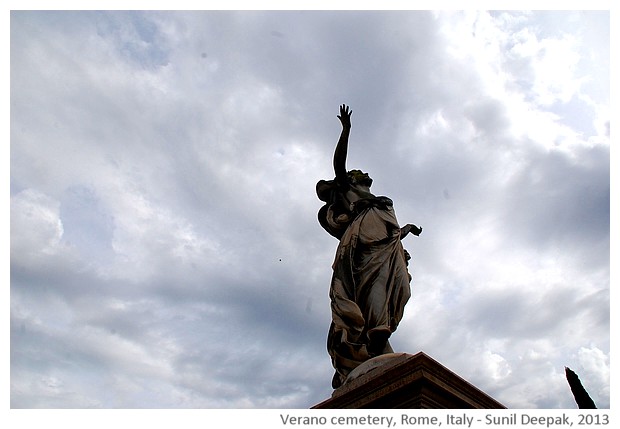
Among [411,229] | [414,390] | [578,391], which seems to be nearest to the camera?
[414,390]

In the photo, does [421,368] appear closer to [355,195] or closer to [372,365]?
[372,365]

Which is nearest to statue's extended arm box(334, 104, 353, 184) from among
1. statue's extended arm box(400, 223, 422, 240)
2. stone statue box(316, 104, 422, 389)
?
stone statue box(316, 104, 422, 389)

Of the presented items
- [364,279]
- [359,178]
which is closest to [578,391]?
[364,279]

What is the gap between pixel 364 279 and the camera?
6.47 meters

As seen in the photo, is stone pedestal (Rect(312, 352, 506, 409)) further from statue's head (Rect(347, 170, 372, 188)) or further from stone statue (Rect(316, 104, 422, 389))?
statue's head (Rect(347, 170, 372, 188))

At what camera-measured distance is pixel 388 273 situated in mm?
6535

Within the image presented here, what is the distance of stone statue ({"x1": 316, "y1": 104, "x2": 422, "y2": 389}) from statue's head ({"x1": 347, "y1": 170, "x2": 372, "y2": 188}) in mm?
365

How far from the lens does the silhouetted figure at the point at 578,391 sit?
18.6ft

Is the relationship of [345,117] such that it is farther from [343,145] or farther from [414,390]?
[414,390]

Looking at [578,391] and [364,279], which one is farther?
[364,279]

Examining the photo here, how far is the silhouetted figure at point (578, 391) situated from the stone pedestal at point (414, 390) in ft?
5.41

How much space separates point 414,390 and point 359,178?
14.4ft
